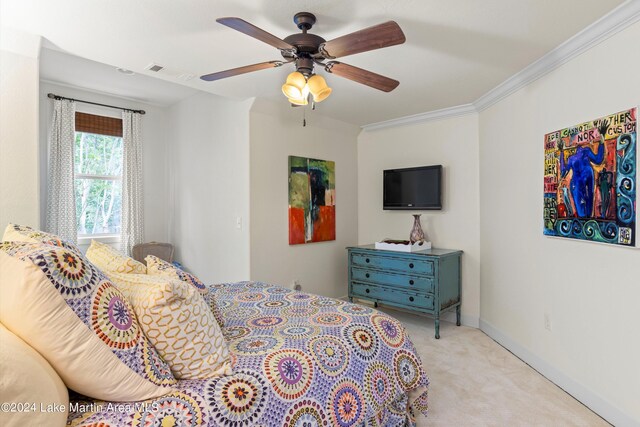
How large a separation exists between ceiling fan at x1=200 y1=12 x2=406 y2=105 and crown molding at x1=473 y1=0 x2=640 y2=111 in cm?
123

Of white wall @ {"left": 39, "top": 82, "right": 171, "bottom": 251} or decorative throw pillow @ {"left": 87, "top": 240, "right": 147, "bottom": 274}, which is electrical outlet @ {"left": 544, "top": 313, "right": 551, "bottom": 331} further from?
white wall @ {"left": 39, "top": 82, "right": 171, "bottom": 251}

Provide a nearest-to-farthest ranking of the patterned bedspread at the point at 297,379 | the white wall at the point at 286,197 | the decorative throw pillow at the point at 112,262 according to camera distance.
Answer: the patterned bedspread at the point at 297,379
the decorative throw pillow at the point at 112,262
the white wall at the point at 286,197

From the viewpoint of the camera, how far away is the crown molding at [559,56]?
194 centimetres

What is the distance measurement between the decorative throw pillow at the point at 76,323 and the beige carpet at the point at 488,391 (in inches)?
66.0

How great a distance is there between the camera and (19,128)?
90.0 inches

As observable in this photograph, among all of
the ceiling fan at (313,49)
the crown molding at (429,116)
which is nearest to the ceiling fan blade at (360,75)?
the ceiling fan at (313,49)

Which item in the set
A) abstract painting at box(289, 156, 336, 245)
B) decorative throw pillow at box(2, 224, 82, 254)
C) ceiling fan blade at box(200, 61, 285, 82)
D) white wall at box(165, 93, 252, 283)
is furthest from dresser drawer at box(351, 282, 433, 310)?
decorative throw pillow at box(2, 224, 82, 254)

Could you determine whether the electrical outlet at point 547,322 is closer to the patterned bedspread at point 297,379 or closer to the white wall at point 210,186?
the patterned bedspread at point 297,379

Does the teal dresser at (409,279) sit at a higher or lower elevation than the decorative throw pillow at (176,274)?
lower

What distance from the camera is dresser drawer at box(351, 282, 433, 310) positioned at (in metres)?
3.51

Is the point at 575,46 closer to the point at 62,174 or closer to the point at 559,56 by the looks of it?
the point at 559,56

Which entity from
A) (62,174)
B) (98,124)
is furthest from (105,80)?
(62,174)

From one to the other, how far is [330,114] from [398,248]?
175cm

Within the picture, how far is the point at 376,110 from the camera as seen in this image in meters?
3.95
